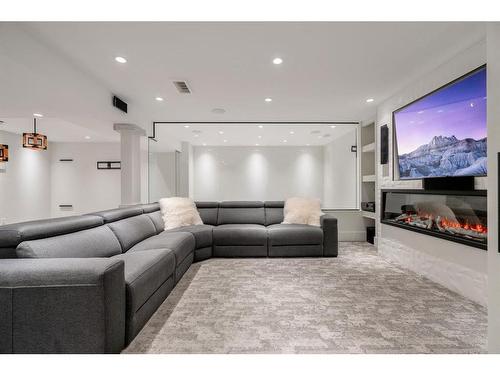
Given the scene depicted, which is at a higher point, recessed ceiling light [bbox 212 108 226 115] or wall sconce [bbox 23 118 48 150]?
recessed ceiling light [bbox 212 108 226 115]

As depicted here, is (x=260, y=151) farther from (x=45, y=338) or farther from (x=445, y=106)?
(x=45, y=338)

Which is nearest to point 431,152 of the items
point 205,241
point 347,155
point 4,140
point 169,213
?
point 347,155

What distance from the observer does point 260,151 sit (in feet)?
21.9

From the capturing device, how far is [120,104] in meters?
3.56

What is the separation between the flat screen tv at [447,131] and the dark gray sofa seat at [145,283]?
3.10 metres

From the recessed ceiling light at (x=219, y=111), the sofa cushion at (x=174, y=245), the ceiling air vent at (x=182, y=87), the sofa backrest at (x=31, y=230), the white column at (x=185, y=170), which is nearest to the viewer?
the sofa backrest at (x=31, y=230)

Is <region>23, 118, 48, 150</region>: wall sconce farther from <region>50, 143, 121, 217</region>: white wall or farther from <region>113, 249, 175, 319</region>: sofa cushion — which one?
<region>113, 249, 175, 319</region>: sofa cushion

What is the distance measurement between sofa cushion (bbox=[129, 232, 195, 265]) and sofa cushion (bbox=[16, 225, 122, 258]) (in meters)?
0.26

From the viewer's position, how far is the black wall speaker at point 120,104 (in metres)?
3.44

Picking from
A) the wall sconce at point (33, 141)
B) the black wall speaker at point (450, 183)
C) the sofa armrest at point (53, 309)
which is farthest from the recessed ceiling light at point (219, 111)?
the wall sconce at point (33, 141)

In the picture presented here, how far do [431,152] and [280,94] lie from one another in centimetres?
207

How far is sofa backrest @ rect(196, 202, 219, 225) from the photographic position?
14.0 ft

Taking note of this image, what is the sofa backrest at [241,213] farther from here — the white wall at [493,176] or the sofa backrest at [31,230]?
the white wall at [493,176]

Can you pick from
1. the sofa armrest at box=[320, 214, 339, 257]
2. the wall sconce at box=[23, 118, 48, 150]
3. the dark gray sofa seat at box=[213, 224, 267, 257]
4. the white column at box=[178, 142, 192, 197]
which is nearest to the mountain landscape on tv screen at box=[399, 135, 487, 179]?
the sofa armrest at box=[320, 214, 339, 257]
